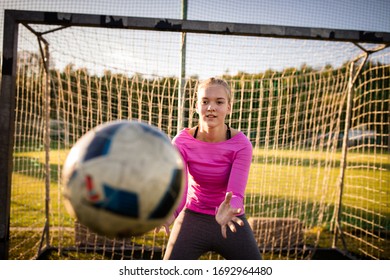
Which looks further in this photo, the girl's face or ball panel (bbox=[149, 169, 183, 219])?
the girl's face

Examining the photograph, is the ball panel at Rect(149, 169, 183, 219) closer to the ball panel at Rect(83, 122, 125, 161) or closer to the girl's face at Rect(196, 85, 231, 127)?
the ball panel at Rect(83, 122, 125, 161)

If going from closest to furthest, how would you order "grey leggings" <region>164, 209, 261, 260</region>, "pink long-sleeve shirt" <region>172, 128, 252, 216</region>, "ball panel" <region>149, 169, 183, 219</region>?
1. "ball panel" <region>149, 169, 183, 219</region>
2. "grey leggings" <region>164, 209, 261, 260</region>
3. "pink long-sleeve shirt" <region>172, 128, 252, 216</region>

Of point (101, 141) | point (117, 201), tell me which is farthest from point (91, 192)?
point (101, 141)

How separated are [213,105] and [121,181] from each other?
1.25 m

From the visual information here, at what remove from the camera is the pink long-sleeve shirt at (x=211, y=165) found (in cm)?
272

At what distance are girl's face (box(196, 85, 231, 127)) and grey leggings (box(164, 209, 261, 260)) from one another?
0.76 meters

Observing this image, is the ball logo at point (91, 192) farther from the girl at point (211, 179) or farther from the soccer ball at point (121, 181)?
the girl at point (211, 179)

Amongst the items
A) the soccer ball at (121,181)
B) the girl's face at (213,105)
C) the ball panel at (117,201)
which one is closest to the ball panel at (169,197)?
the soccer ball at (121,181)

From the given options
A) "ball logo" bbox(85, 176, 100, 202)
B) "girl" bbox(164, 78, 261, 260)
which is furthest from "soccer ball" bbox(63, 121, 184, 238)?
"girl" bbox(164, 78, 261, 260)

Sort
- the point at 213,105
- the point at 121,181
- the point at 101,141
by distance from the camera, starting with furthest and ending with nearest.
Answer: the point at 213,105 → the point at 101,141 → the point at 121,181

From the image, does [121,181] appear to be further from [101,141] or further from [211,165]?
[211,165]

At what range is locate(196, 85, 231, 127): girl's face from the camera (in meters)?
2.69

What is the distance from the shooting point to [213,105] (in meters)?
2.69
